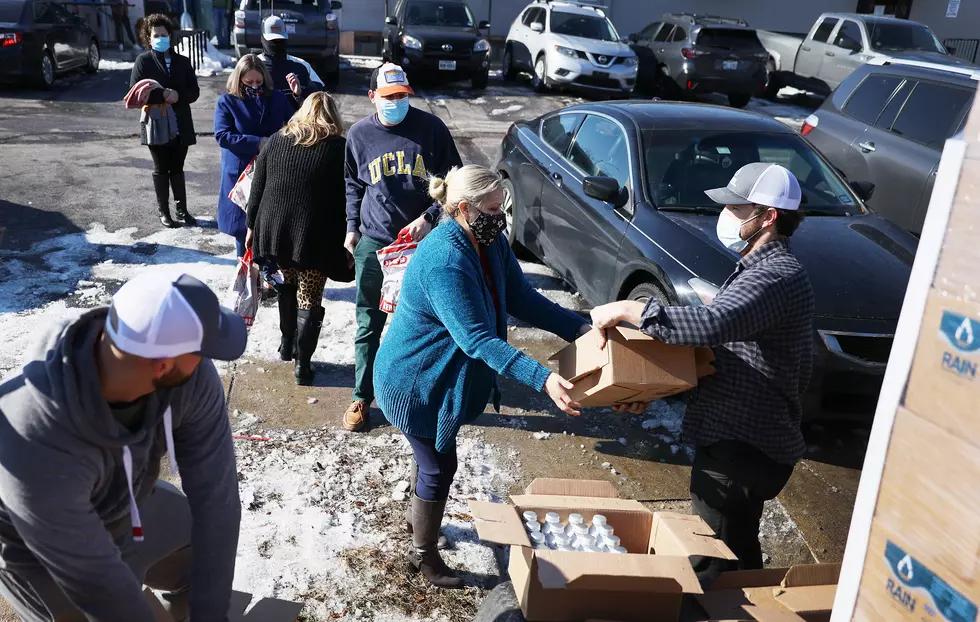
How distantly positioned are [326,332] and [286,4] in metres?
12.3

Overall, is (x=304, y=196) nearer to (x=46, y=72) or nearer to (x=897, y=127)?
(x=897, y=127)

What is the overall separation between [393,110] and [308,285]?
47.6 inches

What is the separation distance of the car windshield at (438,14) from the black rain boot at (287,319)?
12939 mm

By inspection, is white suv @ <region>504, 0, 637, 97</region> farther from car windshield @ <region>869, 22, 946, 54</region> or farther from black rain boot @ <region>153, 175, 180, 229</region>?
black rain boot @ <region>153, 175, 180, 229</region>

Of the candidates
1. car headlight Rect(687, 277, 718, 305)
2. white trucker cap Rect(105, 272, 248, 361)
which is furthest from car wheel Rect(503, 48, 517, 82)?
white trucker cap Rect(105, 272, 248, 361)

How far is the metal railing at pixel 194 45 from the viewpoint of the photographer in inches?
702

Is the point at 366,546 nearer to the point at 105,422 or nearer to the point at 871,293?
the point at 105,422

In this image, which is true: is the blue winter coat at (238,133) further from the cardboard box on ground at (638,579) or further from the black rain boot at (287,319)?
the cardboard box on ground at (638,579)

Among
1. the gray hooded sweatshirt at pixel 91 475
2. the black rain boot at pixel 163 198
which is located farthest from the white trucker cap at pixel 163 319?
the black rain boot at pixel 163 198

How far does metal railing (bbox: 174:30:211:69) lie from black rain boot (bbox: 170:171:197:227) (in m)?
10.4

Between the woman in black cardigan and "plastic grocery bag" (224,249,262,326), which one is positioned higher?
the woman in black cardigan

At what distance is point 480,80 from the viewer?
17.2 metres

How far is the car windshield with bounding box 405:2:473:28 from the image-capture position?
56.5 ft

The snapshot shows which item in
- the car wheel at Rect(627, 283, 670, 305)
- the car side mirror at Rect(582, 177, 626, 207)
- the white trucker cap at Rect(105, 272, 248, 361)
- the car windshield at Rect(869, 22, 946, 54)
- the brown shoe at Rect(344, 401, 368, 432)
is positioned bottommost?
the brown shoe at Rect(344, 401, 368, 432)
